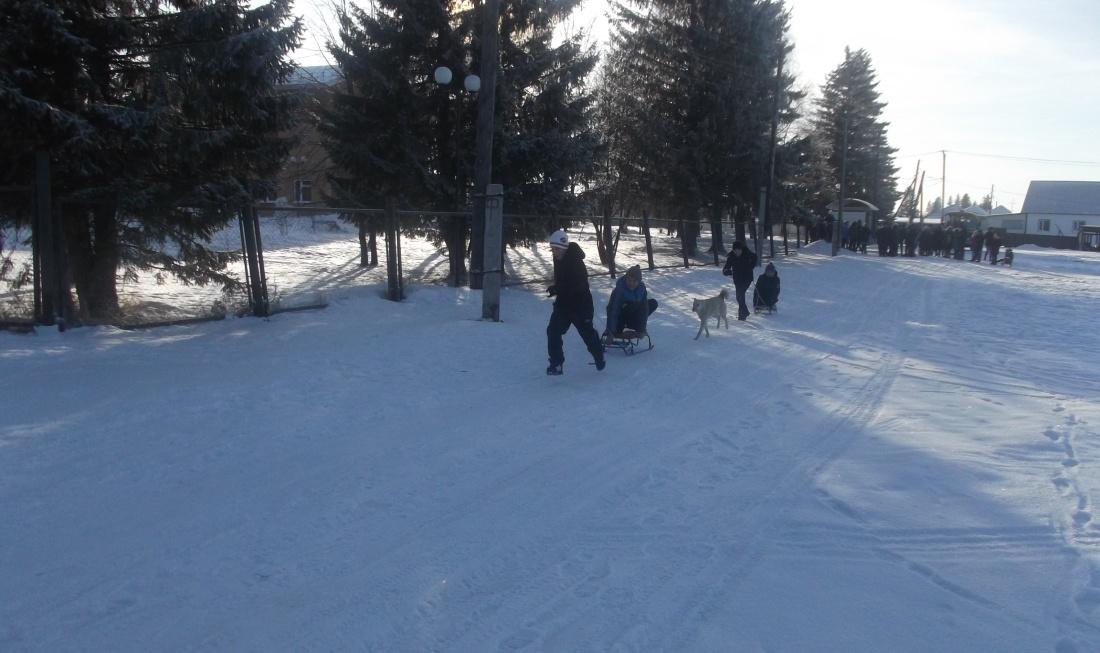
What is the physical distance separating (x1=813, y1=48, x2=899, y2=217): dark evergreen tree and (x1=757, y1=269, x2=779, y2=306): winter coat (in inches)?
1466

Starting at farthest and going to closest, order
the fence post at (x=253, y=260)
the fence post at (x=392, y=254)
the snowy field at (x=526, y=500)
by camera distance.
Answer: the fence post at (x=392, y=254) → the fence post at (x=253, y=260) → the snowy field at (x=526, y=500)

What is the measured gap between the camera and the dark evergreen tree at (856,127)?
2128 inches

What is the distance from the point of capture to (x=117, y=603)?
3973 mm

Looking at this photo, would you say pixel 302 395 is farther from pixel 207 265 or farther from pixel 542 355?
pixel 207 265

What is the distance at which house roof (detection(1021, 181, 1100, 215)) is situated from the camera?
254ft

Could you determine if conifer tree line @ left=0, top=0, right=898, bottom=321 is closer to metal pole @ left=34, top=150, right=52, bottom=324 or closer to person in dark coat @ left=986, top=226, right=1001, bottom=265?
metal pole @ left=34, top=150, right=52, bottom=324

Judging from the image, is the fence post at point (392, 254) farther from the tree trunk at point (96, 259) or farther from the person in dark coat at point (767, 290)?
the person in dark coat at point (767, 290)

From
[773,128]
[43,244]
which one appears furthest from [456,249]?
[773,128]

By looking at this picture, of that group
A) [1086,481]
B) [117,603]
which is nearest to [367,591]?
[117,603]

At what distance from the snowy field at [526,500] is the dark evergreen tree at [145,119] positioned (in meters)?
1.58

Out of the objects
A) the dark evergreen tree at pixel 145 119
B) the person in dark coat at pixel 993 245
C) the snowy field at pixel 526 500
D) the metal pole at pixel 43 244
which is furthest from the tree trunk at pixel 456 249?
the person in dark coat at pixel 993 245

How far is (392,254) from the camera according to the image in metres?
14.4

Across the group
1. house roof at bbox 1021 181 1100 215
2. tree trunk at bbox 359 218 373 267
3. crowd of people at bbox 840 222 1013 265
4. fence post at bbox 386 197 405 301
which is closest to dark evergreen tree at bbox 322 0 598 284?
tree trunk at bbox 359 218 373 267

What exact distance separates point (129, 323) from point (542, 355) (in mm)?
5691
